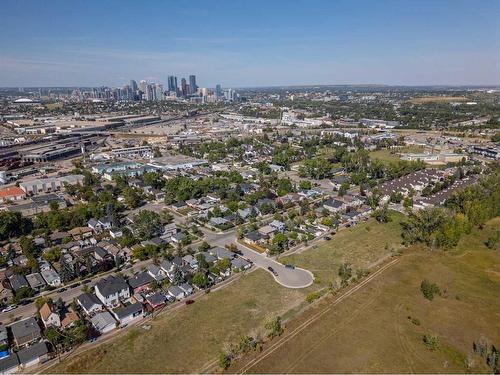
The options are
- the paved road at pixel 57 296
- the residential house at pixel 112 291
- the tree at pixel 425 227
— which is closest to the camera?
the paved road at pixel 57 296

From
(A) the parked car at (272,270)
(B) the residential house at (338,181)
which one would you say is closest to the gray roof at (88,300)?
(A) the parked car at (272,270)

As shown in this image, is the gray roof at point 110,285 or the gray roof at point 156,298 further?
the gray roof at point 110,285

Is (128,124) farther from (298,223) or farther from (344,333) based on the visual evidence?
(344,333)

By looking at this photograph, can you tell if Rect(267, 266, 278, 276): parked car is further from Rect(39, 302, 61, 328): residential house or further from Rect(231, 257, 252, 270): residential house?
Rect(39, 302, 61, 328): residential house

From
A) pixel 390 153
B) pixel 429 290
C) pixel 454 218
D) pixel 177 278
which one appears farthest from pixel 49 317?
pixel 390 153

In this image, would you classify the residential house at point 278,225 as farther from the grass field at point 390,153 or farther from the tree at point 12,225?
the grass field at point 390,153

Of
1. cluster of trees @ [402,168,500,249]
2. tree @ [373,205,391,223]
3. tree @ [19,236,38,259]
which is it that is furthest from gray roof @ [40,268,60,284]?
tree @ [373,205,391,223]

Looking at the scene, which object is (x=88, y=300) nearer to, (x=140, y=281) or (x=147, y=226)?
(x=140, y=281)
